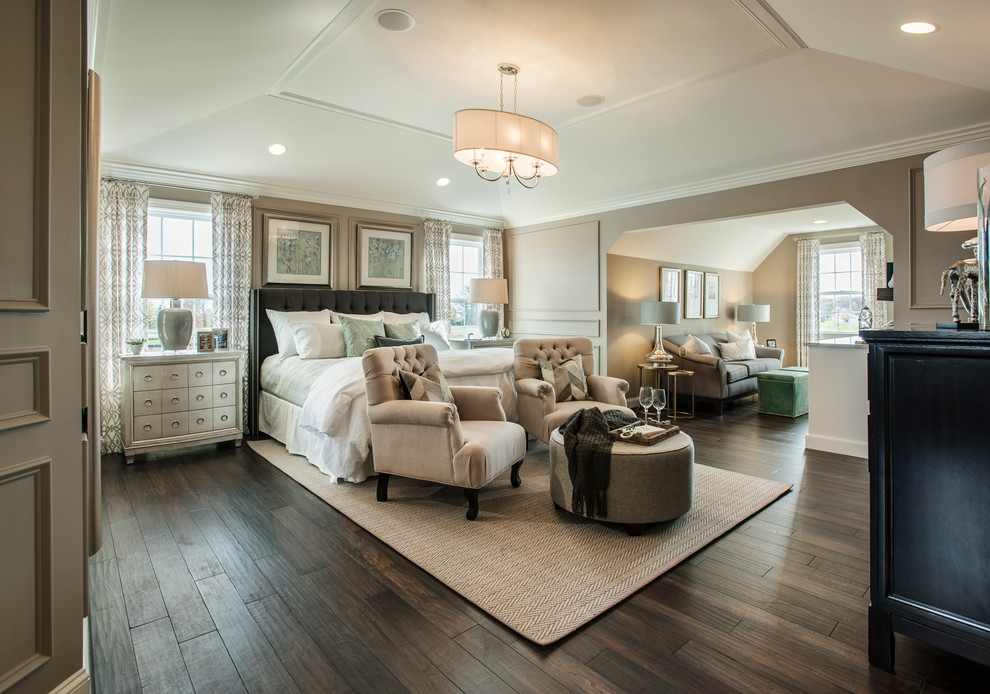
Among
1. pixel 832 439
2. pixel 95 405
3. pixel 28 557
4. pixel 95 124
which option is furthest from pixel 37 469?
pixel 832 439

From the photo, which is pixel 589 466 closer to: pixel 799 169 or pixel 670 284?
pixel 799 169

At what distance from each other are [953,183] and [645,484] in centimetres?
188

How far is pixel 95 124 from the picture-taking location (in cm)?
216

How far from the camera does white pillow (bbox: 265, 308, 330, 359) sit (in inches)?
195

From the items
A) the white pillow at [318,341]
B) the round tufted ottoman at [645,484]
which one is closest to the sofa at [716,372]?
the round tufted ottoman at [645,484]

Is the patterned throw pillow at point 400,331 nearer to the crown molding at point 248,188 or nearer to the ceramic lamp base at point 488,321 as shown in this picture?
the ceramic lamp base at point 488,321

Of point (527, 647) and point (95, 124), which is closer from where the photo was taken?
point (527, 647)

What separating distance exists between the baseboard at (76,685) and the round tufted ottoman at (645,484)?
2.15 m

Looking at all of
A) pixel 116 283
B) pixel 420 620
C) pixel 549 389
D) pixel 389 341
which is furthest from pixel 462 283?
pixel 420 620

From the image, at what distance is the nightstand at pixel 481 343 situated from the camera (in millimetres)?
6391

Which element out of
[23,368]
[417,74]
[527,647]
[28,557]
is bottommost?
[527,647]

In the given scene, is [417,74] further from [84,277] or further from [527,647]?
[527,647]

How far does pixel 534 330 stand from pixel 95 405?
5.48 m

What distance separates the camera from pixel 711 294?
8.02 meters
